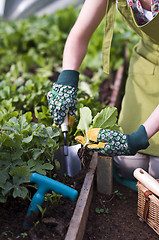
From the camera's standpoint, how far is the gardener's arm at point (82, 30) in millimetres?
1901

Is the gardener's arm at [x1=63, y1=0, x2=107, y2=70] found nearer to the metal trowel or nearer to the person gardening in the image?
the person gardening

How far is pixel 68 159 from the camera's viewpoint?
1817mm

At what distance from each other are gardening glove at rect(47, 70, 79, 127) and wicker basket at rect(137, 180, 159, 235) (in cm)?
56

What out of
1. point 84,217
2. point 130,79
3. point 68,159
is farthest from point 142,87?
point 84,217

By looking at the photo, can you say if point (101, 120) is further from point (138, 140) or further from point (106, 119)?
point (138, 140)

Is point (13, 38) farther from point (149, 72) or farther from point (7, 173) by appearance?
point (7, 173)

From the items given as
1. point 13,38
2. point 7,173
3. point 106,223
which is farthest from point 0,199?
point 13,38

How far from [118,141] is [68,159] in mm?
326

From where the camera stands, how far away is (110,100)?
2.84m

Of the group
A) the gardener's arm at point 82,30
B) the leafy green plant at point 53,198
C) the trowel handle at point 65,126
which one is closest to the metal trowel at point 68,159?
the trowel handle at point 65,126

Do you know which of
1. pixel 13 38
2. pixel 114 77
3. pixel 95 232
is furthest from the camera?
pixel 13 38

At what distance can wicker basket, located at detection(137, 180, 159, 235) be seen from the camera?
1.57 metres

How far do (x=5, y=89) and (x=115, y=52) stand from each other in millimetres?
1508

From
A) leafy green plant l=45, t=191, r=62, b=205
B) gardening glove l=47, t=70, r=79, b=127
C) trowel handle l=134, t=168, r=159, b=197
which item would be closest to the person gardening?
gardening glove l=47, t=70, r=79, b=127
